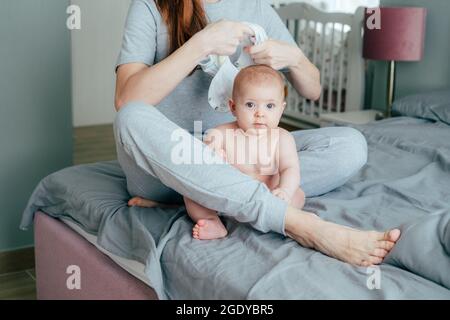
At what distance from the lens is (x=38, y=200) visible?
168cm

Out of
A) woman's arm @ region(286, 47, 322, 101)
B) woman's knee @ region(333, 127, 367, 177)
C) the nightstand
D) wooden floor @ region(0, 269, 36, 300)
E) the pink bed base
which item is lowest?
wooden floor @ region(0, 269, 36, 300)

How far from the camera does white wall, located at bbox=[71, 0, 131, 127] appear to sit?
13.9 feet

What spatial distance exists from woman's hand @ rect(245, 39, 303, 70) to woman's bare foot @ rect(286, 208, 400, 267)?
16.3 inches

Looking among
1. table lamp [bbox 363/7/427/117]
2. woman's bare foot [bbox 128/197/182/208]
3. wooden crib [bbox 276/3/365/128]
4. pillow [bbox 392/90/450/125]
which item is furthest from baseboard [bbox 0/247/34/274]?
wooden crib [bbox 276/3/365/128]

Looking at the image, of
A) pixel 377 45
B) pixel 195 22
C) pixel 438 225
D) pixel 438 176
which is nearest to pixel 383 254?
pixel 438 225

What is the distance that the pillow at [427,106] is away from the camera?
229cm

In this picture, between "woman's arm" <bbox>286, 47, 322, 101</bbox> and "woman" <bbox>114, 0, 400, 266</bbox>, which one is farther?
"woman's arm" <bbox>286, 47, 322, 101</bbox>

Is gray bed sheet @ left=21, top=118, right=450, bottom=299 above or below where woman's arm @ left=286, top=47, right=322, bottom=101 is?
below

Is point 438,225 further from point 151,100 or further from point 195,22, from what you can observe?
point 195,22

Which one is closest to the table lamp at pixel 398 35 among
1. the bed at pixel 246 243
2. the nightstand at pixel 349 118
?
the nightstand at pixel 349 118

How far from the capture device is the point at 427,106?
2.37 m

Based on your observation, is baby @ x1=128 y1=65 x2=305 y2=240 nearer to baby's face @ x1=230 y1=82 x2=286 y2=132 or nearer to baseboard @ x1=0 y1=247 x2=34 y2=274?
baby's face @ x1=230 y1=82 x2=286 y2=132

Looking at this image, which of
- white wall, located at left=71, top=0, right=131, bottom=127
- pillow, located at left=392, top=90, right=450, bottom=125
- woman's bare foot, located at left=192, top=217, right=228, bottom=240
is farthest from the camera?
white wall, located at left=71, top=0, right=131, bottom=127

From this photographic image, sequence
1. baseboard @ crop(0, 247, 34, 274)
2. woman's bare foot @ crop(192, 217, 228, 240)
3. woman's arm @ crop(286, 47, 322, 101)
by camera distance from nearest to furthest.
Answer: woman's bare foot @ crop(192, 217, 228, 240) → woman's arm @ crop(286, 47, 322, 101) → baseboard @ crop(0, 247, 34, 274)
